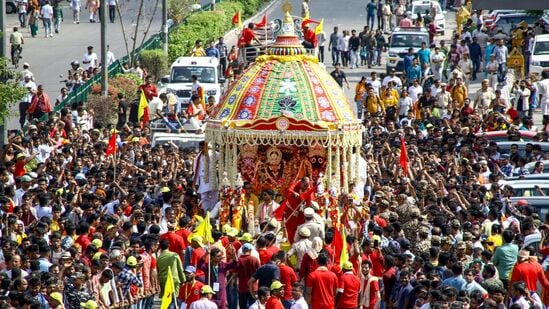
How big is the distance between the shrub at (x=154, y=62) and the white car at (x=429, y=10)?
11.3m

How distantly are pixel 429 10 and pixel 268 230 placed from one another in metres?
30.5

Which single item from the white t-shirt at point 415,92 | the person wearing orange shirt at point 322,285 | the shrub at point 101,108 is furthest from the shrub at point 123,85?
the person wearing orange shirt at point 322,285

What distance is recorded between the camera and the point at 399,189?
85.7ft

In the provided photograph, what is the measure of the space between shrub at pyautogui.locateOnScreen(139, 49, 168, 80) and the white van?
355 cm

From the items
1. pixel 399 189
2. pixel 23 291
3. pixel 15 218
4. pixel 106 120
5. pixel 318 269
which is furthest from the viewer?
pixel 106 120

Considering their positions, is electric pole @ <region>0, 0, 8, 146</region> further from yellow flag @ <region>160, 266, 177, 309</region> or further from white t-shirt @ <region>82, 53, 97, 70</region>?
white t-shirt @ <region>82, 53, 97, 70</region>

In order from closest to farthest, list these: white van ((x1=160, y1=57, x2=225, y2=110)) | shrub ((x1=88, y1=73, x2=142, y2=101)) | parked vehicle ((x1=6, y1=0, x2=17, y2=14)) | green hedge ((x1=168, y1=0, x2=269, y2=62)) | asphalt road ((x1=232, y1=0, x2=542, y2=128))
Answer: shrub ((x1=88, y1=73, x2=142, y2=101)) < white van ((x1=160, y1=57, x2=225, y2=110)) < green hedge ((x1=168, y1=0, x2=269, y2=62)) < asphalt road ((x1=232, y1=0, x2=542, y2=128)) < parked vehicle ((x1=6, y1=0, x2=17, y2=14))

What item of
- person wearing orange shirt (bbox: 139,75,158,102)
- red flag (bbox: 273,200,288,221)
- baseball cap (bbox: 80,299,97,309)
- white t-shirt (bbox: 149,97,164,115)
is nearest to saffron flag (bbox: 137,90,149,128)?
white t-shirt (bbox: 149,97,164,115)

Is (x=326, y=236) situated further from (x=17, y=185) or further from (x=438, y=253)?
(x=17, y=185)

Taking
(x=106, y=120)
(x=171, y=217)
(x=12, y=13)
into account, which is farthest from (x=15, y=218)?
(x=12, y=13)

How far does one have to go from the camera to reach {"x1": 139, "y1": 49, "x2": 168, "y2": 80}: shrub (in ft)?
145

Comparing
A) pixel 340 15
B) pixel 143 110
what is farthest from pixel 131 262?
pixel 340 15

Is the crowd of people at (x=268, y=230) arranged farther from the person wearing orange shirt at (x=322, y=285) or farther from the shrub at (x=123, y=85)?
the shrub at (x=123, y=85)

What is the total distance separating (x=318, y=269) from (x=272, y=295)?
1.52 m
